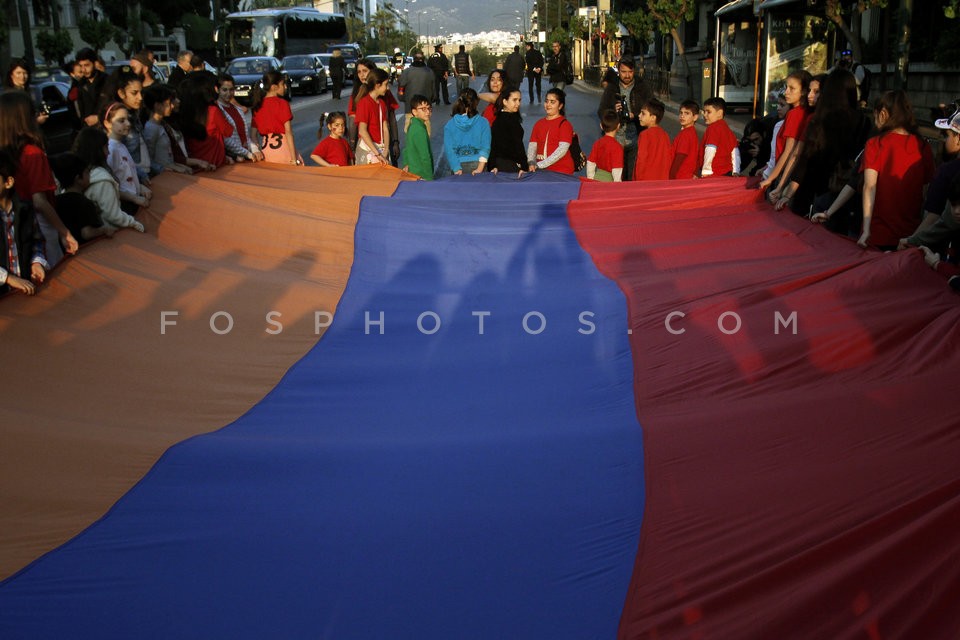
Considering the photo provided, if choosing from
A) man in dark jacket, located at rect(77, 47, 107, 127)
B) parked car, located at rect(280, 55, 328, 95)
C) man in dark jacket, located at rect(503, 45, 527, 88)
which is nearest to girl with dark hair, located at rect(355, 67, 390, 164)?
man in dark jacket, located at rect(77, 47, 107, 127)

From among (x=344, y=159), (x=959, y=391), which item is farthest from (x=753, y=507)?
(x=344, y=159)

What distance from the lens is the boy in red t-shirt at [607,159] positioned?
9102 mm

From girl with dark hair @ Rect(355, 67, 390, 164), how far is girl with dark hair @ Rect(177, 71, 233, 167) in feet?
5.25

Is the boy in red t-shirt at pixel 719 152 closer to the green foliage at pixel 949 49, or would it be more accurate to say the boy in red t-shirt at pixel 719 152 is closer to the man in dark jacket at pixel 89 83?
the man in dark jacket at pixel 89 83

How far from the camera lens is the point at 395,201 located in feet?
25.4

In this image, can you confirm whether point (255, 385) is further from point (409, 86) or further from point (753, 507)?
point (409, 86)

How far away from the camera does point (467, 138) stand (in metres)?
9.54

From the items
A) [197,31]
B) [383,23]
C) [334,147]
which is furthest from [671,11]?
[383,23]

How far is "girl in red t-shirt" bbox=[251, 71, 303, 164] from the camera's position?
10.1m

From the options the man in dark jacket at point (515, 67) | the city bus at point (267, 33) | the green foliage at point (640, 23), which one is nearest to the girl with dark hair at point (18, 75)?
the man in dark jacket at point (515, 67)

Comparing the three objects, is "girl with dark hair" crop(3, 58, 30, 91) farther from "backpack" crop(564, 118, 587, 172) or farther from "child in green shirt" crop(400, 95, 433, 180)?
"backpack" crop(564, 118, 587, 172)

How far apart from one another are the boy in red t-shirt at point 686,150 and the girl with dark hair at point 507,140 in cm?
140

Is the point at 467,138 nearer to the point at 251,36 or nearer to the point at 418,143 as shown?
the point at 418,143

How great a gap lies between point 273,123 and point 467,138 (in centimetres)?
206
